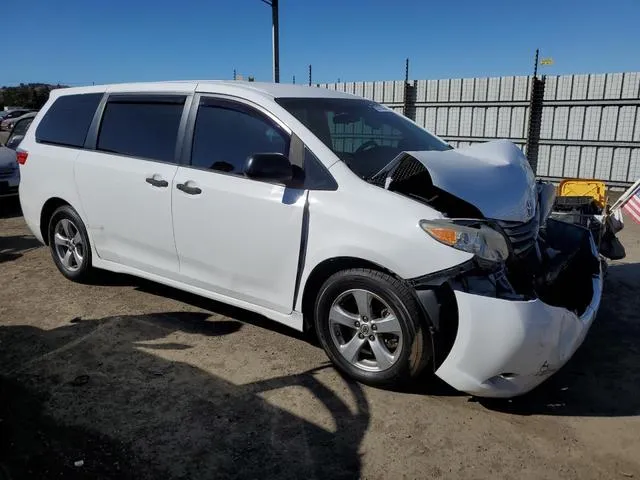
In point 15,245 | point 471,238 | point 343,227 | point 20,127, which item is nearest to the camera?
point 471,238

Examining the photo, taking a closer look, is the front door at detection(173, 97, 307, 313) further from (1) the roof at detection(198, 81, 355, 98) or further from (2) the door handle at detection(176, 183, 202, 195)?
(1) the roof at detection(198, 81, 355, 98)

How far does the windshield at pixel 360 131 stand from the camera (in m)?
3.53

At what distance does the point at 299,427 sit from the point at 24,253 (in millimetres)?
4939

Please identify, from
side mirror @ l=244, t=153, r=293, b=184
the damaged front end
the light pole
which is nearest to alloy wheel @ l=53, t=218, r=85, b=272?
side mirror @ l=244, t=153, r=293, b=184

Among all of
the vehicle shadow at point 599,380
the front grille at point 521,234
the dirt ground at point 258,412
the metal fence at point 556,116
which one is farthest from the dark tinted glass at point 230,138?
the metal fence at point 556,116

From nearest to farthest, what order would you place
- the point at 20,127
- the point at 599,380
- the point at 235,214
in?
1. the point at 599,380
2. the point at 235,214
3. the point at 20,127

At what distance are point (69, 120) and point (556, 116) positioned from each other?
9.81 metres

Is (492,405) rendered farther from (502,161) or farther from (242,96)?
(242,96)

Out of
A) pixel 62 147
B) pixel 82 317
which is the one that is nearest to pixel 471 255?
pixel 82 317

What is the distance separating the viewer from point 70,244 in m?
5.01

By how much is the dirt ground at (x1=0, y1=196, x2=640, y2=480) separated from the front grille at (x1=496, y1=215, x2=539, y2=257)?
0.89 m

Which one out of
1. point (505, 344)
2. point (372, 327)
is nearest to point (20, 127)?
point (372, 327)

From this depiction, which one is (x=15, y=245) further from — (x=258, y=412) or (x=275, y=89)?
(x=258, y=412)

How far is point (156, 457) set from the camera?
259 centimetres
